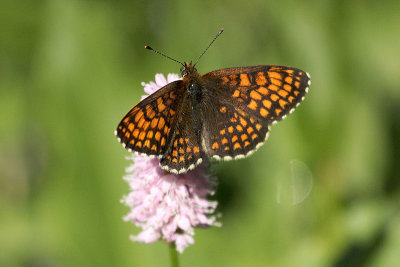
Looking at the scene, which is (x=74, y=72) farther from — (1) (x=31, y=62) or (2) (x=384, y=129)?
(2) (x=384, y=129)

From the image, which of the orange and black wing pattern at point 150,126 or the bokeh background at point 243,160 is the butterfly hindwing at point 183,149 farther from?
the bokeh background at point 243,160

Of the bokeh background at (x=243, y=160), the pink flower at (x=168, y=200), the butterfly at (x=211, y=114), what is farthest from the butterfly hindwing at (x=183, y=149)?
the bokeh background at (x=243, y=160)

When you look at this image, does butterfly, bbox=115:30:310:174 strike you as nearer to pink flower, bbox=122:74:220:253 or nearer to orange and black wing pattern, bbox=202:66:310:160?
orange and black wing pattern, bbox=202:66:310:160

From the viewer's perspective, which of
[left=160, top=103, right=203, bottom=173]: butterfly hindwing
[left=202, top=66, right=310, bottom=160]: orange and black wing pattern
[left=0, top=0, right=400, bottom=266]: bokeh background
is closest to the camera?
[left=160, top=103, right=203, bottom=173]: butterfly hindwing

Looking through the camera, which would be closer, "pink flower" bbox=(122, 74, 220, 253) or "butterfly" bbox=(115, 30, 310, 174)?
"butterfly" bbox=(115, 30, 310, 174)

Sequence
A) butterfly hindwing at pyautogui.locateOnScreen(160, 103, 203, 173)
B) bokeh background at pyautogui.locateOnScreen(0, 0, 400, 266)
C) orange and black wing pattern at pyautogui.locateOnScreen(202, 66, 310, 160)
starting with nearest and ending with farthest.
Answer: butterfly hindwing at pyautogui.locateOnScreen(160, 103, 203, 173)
orange and black wing pattern at pyautogui.locateOnScreen(202, 66, 310, 160)
bokeh background at pyautogui.locateOnScreen(0, 0, 400, 266)

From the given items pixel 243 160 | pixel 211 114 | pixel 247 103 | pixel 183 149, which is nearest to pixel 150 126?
pixel 183 149

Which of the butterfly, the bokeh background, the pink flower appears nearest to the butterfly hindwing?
the butterfly
